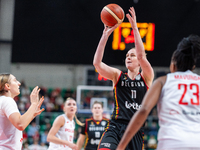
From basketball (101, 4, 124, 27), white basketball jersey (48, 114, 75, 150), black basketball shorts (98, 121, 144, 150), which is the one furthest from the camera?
white basketball jersey (48, 114, 75, 150)

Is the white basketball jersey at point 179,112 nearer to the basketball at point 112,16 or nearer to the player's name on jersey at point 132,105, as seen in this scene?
the player's name on jersey at point 132,105

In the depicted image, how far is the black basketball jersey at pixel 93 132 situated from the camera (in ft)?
19.4

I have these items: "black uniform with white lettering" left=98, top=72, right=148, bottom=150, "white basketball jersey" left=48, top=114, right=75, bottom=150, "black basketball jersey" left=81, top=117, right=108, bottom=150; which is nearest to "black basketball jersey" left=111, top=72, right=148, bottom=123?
"black uniform with white lettering" left=98, top=72, right=148, bottom=150

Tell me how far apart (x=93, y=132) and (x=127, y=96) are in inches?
103

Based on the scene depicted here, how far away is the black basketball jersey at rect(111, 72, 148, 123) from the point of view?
357 cm

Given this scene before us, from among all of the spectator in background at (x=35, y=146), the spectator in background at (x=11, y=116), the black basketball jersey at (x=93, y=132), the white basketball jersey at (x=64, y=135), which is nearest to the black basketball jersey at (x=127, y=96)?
the spectator in background at (x=11, y=116)

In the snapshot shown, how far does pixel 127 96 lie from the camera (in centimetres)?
365

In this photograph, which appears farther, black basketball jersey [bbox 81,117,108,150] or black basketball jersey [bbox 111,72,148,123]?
black basketball jersey [bbox 81,117,108,150]

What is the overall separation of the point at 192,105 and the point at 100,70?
162 centimetres

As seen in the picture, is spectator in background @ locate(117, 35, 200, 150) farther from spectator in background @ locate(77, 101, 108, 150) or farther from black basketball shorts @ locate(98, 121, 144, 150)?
spectator in background @ locate(77, 101, 108, 150)

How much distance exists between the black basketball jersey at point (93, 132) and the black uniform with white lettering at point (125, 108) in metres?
2.45

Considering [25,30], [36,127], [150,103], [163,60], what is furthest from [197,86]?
[36,127]

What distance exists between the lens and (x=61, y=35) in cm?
1059

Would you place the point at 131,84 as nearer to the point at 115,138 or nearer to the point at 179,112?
the point at 115,138
